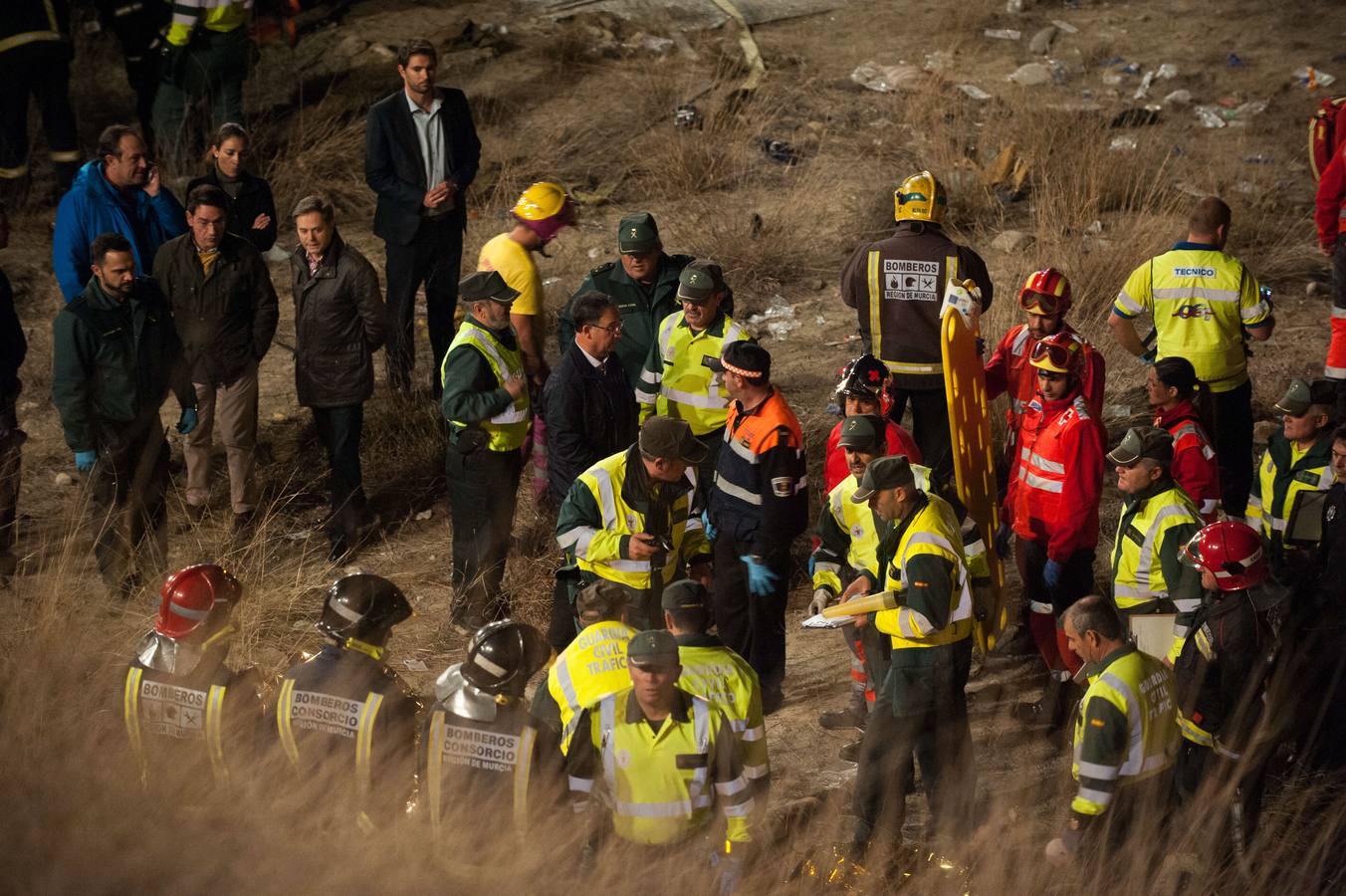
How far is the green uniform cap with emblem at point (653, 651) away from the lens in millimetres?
4617

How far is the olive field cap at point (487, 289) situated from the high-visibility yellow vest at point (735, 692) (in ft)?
8.47

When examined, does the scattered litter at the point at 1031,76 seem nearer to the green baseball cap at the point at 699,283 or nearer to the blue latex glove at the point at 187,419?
the green baseball cap at the point at 699,283

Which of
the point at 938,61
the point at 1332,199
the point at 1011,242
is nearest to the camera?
the point at 1332,199

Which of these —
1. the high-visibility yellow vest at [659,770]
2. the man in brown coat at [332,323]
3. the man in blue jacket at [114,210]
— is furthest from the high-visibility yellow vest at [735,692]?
the man in blue jacket at [114,210]

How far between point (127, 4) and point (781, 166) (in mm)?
5469

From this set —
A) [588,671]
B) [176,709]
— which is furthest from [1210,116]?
[176,709]

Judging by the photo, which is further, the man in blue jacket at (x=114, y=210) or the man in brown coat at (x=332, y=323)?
the man in blue jacket at (x=114, y=210)

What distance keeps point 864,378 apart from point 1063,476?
3.29 feet

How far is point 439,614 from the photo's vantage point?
7965mm

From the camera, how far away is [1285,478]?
7.31 m

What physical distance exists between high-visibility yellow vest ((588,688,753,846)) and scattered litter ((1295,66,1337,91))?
11568mm

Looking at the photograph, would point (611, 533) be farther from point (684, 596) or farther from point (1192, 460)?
point (1192, 460)

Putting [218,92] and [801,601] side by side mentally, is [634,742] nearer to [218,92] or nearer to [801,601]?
[801,601]

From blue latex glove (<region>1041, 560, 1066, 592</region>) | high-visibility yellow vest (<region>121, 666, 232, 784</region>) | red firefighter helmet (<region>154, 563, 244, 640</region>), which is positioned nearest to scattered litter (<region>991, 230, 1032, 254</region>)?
blue latex glove (<region>1041, 560, 1066, 592</region>)
